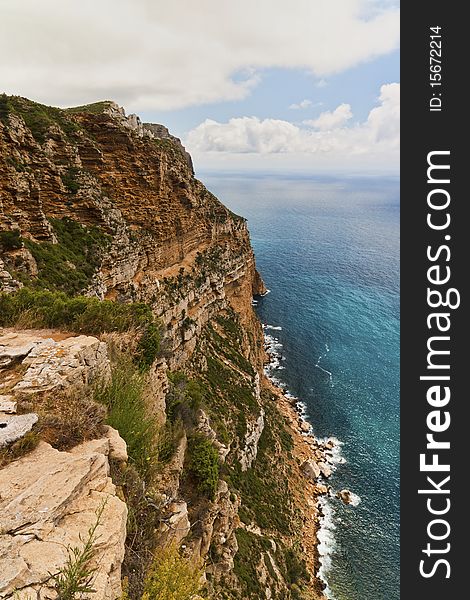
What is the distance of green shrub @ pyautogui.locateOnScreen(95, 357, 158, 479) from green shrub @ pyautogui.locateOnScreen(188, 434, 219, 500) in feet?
17.4

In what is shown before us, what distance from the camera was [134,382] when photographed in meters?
12.2

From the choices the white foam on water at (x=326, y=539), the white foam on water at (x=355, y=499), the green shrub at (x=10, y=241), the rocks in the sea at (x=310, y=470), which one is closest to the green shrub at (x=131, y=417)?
the green shrub at (x=10, y=241)

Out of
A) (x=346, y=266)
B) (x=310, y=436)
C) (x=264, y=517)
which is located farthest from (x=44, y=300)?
(x=346, y=266)

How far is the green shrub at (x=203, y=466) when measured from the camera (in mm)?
16781

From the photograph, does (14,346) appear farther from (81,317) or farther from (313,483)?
(313,483)

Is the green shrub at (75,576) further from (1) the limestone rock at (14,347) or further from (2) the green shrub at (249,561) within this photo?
(2) the green shrub at (249,561)

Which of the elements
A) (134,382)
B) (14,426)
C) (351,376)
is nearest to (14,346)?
(134,382)

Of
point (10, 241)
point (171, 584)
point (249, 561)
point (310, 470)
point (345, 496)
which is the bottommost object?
point (345, 496)

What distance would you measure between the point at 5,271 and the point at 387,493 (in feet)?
158

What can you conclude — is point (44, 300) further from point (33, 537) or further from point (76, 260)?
point (76, 260)

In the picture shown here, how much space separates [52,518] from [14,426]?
237 cm

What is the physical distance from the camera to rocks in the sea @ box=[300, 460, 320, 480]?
46.2 metres

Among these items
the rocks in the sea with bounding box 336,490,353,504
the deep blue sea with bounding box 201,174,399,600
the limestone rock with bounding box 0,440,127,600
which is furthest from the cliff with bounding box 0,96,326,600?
the deep blue sea with bounding box 201,174,399,600

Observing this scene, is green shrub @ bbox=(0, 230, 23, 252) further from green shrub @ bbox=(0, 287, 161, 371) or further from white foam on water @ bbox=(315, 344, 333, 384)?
white foam on water @ bbox=(315, 344, 333, 384)
